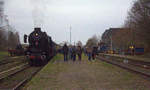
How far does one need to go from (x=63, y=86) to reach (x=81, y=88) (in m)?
0.88

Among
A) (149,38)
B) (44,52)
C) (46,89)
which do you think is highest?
(149,38)

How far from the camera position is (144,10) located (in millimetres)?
26797

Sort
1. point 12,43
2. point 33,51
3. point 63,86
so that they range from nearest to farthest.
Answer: point 63,86, point 33,51, point 12,43

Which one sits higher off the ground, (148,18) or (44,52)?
(148,18)

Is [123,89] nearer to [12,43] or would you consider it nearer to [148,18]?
[148,18]

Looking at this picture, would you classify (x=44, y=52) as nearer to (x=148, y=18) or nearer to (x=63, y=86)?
(x=63, y=86)

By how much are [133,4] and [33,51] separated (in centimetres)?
1992

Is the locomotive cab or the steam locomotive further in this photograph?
the steam locomotive

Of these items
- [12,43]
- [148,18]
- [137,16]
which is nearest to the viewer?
[148,18]

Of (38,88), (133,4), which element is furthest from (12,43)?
(38,88)

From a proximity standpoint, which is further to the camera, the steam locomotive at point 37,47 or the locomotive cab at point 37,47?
the steam locomotive at point 37,47

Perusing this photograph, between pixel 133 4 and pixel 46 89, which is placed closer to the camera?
pixel 46 89

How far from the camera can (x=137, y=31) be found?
95.5 ft

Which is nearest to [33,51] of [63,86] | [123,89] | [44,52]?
[44,52]
